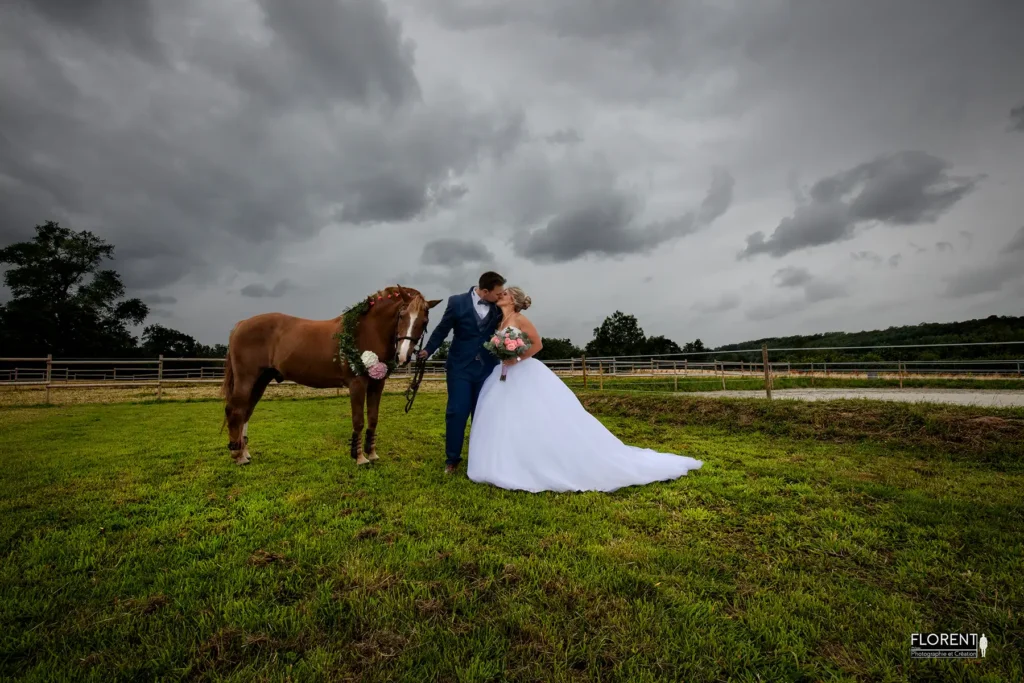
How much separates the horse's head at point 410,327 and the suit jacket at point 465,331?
6.8 inches

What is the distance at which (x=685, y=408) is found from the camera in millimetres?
8680

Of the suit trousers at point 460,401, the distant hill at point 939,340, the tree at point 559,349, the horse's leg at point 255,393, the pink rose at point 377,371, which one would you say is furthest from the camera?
the tree at point 559,349

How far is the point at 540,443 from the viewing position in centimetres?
427

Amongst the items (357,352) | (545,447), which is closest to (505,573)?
(545,447)

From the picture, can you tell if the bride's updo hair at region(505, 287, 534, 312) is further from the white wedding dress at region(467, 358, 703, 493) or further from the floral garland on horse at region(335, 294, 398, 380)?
the floral garland on horse at region(335, 294, 398, 380)

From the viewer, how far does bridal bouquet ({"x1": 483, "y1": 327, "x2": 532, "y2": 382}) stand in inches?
180

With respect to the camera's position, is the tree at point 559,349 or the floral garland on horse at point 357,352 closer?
the floral garland on horse at point 357,352

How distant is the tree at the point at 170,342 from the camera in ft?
188

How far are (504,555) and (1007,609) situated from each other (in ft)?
8.06

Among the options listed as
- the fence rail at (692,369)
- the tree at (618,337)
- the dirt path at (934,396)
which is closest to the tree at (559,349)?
the tree at (618,337)

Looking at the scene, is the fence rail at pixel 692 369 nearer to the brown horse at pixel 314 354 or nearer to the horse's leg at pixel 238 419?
the brown horse at pixel 314 354

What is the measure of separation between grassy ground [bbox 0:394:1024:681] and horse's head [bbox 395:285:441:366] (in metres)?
1.37

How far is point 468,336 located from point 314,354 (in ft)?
6.85

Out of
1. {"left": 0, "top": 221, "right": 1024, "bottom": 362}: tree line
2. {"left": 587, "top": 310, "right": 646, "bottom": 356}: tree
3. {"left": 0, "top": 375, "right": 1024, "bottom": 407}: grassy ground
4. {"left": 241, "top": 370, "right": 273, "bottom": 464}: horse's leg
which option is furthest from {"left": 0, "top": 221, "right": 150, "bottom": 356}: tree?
{"left": 587, "top": 310, "right": 646, "bottom": 356}: tree
